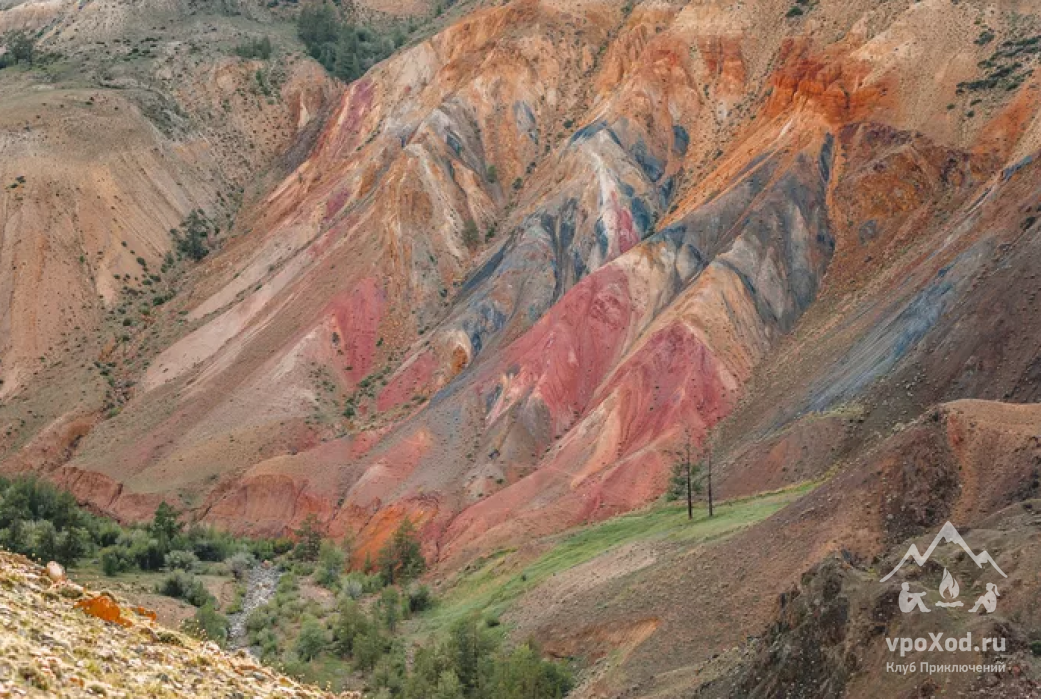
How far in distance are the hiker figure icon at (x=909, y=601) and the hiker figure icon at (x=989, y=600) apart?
2.75 ft

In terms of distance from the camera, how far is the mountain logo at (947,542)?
22.6m

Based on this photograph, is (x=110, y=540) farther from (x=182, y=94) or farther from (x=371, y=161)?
(x=182, y=94)

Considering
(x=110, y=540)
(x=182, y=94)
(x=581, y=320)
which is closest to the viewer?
(x=110, y=540)

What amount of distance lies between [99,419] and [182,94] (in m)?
39.7

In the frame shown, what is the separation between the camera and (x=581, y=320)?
66.5 meters

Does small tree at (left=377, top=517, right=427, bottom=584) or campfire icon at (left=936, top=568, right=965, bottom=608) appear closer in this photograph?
campfire icon at (left=936, top=568, right=965, bottom=608)

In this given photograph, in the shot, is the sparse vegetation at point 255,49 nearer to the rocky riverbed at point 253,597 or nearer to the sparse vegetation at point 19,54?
the sparse vegetation at point 19,54

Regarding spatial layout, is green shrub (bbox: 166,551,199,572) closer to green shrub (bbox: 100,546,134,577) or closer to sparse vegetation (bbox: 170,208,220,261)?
green shrub (bbox: 100,546,134,577)

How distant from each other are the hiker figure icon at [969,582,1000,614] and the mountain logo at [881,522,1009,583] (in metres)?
0.53

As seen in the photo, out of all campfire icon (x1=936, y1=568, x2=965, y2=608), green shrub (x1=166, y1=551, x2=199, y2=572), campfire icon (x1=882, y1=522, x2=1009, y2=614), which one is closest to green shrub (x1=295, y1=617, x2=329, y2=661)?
green shrub (x1=166, y1=551, x2=199, y2=572)

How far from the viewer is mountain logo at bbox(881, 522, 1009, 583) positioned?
2261 cm

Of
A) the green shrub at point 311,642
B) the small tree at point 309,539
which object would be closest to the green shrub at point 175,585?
the green shrub at point 311,642

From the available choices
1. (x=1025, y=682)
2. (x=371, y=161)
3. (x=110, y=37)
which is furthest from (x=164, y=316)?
(x=1025, y=682)

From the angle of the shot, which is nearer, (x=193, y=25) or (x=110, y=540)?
(x=110, y=540)
